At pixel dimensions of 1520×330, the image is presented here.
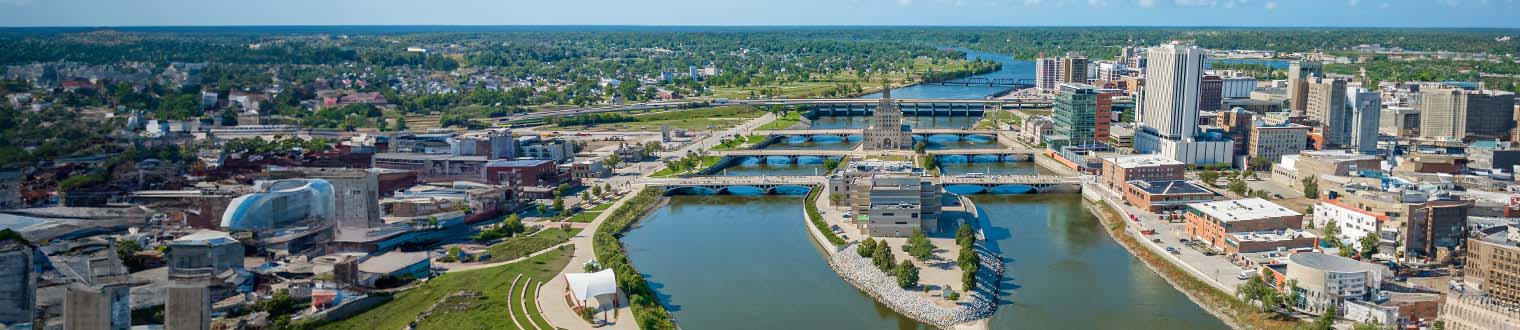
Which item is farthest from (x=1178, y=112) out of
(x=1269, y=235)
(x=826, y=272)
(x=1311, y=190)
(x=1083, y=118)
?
(x=826, y=272)

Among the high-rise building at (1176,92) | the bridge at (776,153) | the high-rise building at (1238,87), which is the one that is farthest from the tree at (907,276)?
the high-rise building at (1238,87)

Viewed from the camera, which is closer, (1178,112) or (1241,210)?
(1241,210)

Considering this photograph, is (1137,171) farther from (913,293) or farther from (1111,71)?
(1111,71)

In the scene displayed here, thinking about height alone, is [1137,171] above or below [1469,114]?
below

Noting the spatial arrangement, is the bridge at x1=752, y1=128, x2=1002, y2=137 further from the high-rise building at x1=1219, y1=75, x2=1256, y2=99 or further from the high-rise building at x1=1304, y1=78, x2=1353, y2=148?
the high-rise building at x1=1219, y1=75, x2=1256, y2=99

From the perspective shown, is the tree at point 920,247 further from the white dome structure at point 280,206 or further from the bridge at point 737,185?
the white dome structure at point 280,206

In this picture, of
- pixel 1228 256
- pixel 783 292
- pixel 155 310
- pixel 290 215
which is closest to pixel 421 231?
pixel 290 215

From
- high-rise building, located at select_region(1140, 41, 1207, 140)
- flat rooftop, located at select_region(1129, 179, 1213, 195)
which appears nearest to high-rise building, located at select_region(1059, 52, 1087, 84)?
high-rise building, located at select_region(1140, 41, 1207, 140)
